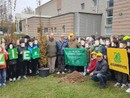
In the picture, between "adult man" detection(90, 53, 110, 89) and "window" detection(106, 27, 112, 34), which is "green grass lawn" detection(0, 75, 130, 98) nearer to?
"adult man" detection(90, 53, 110, 89)

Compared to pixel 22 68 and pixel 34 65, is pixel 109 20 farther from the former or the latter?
Answer: pixel 22 68

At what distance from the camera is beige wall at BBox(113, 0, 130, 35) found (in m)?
17.2

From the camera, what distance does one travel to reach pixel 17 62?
9719mm

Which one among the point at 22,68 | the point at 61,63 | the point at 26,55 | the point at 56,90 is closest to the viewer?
the point at 56,90

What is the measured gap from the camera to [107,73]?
834cm

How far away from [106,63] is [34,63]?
12.2 feet

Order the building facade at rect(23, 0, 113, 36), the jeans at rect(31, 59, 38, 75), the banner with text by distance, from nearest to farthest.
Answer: the banner with text, the jeans at rect(31, 59, 38, 75), the building facade at rect(23, 0, 113, 36)

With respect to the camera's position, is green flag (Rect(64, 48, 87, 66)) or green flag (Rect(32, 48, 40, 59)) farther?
green flag (Rect(64, 48, 87, 66))

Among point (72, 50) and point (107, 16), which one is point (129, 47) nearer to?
point (72, 50)

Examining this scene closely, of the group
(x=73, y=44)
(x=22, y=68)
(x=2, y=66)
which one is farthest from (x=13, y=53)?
(x=73, y=44)

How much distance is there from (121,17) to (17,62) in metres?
11.1

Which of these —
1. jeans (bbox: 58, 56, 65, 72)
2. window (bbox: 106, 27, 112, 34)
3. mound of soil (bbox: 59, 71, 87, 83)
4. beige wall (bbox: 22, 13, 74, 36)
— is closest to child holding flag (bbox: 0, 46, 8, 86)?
mound of soil (bbox: 59, 71, 87, 83)

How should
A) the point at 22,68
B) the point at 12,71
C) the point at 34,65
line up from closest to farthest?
1. the point at 12,71
2. the point at 22,68
3. the point at 34,65

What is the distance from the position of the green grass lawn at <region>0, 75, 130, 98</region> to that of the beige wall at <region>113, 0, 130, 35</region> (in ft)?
31.3
